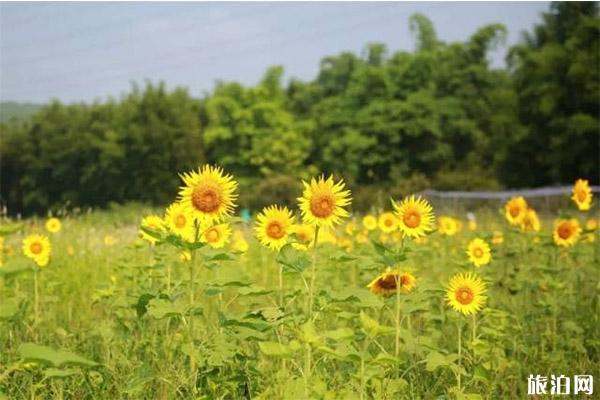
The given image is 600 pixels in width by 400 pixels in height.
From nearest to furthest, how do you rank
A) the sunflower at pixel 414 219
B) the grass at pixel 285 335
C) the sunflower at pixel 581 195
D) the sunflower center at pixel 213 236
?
the grass at pixel 285 335 → the sunflower at pixel 414 219 → the sunflower center at pixel 213 236 → the sunflower at pixel 581 195

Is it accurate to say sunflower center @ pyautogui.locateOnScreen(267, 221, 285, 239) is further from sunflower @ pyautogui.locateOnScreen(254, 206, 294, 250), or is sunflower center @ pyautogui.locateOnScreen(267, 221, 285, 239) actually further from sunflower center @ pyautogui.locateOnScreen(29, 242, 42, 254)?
sunflower center @ pyautogui.locateOnScreen(29, 242, 42, 254)

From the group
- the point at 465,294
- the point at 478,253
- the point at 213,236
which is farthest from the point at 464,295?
the point at 213,236

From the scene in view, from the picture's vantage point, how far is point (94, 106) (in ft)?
143

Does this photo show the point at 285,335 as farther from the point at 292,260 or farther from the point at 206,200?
the point at 206,200

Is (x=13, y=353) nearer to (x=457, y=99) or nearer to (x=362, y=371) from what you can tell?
(x=362, y=371)

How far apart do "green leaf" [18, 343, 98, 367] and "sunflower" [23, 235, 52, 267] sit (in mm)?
3077

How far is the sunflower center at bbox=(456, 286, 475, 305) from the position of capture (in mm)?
3490

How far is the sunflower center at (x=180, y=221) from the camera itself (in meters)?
3.31

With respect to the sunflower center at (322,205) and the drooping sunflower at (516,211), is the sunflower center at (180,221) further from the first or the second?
the drooping sunflower at (516,211)

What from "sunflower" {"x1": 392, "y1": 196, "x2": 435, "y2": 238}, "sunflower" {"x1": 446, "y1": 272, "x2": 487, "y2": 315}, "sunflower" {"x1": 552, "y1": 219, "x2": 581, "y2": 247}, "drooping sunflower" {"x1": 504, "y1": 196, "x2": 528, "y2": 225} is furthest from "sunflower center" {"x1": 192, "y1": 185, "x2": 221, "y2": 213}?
"drooping sunflower" {"x1": 504, "y1": 196, "x2": 528, "y2": 225}

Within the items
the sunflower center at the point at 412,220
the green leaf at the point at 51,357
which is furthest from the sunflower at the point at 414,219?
the green leaf at the point at 51,357

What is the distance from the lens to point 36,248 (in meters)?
4.87

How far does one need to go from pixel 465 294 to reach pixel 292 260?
1.08 metres

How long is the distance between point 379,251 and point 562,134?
25.0 metres
